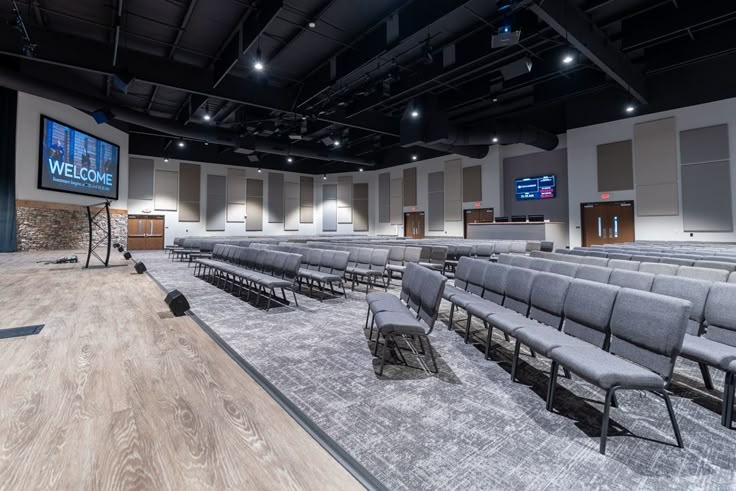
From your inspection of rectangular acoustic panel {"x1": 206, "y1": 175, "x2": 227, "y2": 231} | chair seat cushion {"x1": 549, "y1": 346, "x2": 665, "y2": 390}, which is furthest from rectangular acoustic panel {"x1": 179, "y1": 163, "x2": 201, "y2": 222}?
chair seat cushion {"x1": 549, "y1": 346, "x2": 665, "y2": 390}

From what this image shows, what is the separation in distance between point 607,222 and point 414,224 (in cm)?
845

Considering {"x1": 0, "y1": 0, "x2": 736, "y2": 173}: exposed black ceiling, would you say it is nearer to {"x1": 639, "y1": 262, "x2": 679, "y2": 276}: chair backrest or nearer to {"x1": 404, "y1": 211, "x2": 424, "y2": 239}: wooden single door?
{"x1": 639, "y1": 262, "x2": 679, "y2": 276}: chair backrest

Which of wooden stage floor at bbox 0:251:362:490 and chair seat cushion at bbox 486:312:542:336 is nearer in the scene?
wooden stage floor at bbox 0:251:362:490

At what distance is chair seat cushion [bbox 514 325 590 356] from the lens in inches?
83.4

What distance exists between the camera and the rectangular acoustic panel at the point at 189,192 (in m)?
16.5

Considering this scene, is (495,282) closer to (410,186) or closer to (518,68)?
(518,68)

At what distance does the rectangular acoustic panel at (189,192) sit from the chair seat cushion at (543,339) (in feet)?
57.5

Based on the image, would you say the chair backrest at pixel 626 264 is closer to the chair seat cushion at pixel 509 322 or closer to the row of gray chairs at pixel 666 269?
the row of gray chairs at pixel 666 269

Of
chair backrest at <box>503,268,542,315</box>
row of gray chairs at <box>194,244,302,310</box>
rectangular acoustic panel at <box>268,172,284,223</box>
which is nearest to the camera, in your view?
chair backrest at <box>503,268,542,315</box>

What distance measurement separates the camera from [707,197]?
9.37 meters

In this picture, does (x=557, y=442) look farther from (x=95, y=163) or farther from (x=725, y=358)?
(x=95, y=163)

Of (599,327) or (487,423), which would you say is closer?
(487,423)

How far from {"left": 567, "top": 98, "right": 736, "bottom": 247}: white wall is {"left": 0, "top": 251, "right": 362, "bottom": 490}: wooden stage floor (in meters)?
12.6

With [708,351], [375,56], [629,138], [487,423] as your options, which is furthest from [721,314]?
[629,138]
